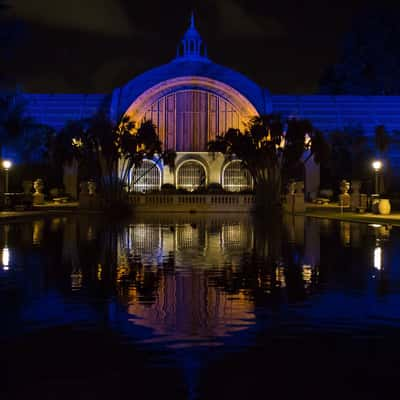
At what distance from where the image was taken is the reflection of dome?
787 cm

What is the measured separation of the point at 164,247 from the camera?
60.0 ft

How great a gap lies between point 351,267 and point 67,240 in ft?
31.6

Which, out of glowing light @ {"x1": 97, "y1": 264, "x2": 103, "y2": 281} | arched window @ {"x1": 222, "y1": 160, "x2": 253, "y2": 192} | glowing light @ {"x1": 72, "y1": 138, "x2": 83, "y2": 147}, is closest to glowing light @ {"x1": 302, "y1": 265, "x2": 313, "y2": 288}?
glowing light @ {"x1": 97, "y1": 264, "x2": 103, "y2": 281}

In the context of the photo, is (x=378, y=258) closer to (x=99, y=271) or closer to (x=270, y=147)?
(x=99, y=271)

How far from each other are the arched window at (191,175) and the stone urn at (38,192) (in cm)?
1274

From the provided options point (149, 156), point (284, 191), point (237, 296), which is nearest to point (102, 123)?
point (149, 156)

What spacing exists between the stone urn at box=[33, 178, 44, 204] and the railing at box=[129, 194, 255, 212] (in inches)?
342

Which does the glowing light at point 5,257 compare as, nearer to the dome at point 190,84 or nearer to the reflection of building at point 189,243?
the reflection of building at point 189,243

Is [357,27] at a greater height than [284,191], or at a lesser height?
greater

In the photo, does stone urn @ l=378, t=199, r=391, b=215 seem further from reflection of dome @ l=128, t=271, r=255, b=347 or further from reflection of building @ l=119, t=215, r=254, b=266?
reflection of dome @ l=128, t=271, r=255, b=347

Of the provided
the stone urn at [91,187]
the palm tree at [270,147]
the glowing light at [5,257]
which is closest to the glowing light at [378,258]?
the glowing light at [5,257]

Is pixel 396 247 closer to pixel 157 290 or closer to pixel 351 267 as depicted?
pixel 351 267

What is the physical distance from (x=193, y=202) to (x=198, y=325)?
124 feet

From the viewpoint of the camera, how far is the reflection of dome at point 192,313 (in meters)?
7.87
